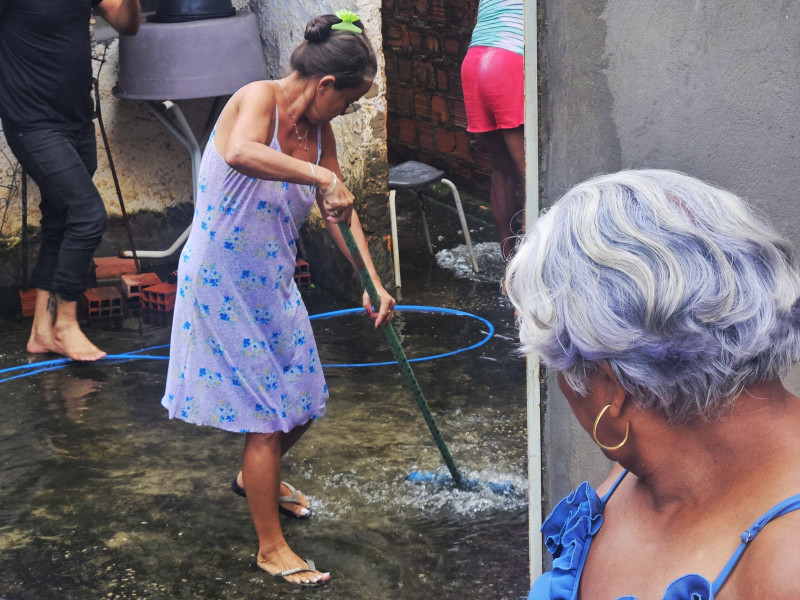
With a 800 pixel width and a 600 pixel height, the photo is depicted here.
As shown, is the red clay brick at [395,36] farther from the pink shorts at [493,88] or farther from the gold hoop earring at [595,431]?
the gold hoop earring at [595,431]

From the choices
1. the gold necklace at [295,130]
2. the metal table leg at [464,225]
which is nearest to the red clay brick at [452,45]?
the metal table leg at [464,225]

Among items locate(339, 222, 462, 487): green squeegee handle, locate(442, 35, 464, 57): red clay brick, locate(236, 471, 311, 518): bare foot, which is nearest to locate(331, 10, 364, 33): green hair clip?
locate(339, 222, 462, 487): green squeegee handle

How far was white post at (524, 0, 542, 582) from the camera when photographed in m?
2.00

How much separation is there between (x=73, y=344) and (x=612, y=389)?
4288mm

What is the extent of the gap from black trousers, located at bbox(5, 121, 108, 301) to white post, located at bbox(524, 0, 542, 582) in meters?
3.41

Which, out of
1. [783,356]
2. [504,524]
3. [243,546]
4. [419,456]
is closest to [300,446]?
[419,456]

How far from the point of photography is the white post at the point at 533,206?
6.56 ft

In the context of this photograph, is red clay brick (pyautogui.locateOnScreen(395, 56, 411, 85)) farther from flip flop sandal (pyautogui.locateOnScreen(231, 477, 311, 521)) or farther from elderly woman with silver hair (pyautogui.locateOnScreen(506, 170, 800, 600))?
elderly woman with silver hair (pyautogui.locateOnScreen(506, 170, 800, 600))

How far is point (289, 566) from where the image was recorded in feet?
10.6

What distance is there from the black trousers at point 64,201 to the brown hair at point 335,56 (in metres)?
2.35

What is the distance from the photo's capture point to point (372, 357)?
518 centimetres

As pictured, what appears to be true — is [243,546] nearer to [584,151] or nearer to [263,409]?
[263,409]

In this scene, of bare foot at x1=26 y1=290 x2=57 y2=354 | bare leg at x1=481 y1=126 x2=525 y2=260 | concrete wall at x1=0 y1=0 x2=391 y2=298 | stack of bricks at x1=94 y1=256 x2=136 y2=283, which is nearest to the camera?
bare foot at x1=26 y1=290 x2=57 y2=354

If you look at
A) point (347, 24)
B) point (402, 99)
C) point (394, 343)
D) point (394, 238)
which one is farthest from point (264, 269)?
point (402, 99)
